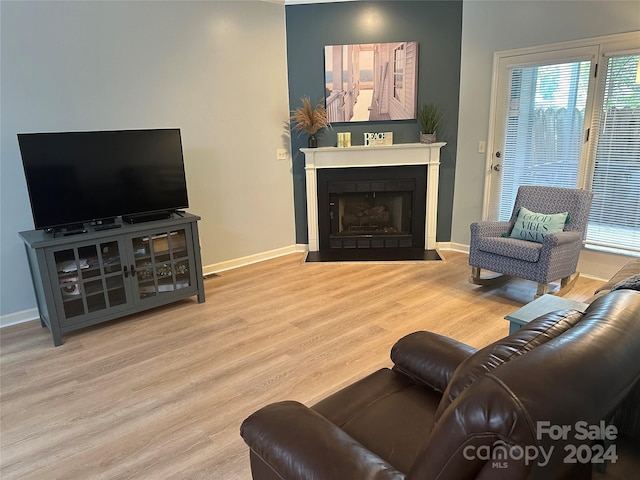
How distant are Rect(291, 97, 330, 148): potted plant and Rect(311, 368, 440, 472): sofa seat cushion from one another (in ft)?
11.6

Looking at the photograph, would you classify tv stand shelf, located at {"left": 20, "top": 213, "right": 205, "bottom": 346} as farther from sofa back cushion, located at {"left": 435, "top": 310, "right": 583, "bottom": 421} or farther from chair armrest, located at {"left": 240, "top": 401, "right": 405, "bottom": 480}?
sofa back cushion, located at {"left": 435, "top": 310, "right": 583, "bottom": 421}

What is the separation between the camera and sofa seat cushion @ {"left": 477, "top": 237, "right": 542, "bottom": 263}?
3.50 meters

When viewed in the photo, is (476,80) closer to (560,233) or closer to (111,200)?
(560,233)

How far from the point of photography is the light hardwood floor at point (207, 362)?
2068 mm

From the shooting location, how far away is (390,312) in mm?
3488

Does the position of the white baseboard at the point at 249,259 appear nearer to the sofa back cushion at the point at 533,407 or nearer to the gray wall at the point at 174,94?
the gray wall at the point at 174,94

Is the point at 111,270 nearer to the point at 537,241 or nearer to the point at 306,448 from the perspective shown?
the point at 306,448

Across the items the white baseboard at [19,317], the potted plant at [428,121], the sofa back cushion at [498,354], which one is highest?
the potted plant at [428,121]

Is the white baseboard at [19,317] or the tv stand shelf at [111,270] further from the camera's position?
the white baseboard at [19,317]

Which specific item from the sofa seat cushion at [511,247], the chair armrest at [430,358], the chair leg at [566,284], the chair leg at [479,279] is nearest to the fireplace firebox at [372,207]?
the chair leg at [479,279]

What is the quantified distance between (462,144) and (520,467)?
182 inches

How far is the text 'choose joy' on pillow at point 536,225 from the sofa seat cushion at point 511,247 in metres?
0.08

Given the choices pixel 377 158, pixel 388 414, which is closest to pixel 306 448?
pixel 388 414

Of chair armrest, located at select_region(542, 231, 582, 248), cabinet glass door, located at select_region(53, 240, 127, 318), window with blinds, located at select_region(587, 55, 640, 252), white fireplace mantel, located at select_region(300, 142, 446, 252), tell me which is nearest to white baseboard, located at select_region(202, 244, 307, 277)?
white fireplace mantel, located at select_region(300, 142, 446, 252)
